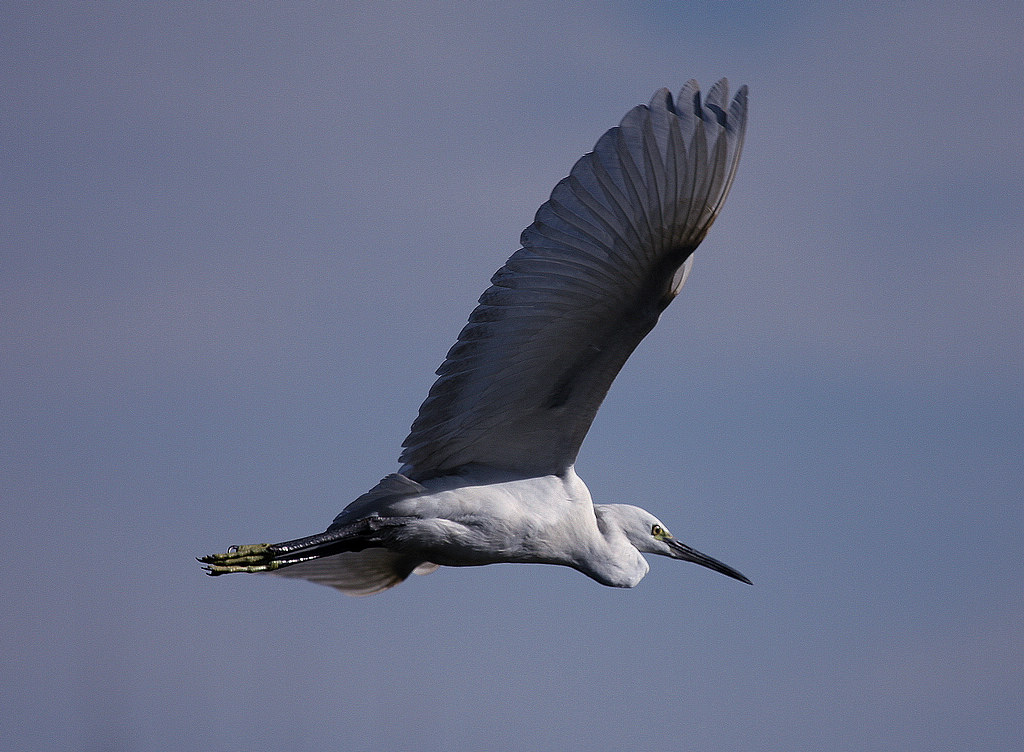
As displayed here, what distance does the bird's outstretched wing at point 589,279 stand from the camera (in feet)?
25.5

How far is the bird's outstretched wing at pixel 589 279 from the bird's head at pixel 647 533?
1.46 m

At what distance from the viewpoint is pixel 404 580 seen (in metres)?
10.4

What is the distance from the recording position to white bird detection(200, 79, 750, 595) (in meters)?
7.84

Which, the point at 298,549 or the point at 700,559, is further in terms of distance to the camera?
the point at 700,559

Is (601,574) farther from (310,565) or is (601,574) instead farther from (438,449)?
(310,565)

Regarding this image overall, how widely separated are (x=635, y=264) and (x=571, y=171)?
0.78 m

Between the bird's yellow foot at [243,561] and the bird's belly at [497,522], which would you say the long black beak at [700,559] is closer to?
the bird's belly at [497,522]

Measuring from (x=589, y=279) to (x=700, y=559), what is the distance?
408 centimetres

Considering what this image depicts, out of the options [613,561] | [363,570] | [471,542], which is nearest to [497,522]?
[471,542]

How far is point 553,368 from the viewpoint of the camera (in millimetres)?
8617

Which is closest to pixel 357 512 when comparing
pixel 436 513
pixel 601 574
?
pixel 436 513

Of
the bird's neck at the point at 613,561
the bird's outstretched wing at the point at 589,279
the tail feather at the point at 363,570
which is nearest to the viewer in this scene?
the bird's outstretched wing at the point at 589,279

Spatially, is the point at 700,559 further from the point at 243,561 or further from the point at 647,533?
the point at 243,561

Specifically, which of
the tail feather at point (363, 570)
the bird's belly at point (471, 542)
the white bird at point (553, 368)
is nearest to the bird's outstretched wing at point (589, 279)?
the white bird at point (553, 368)
